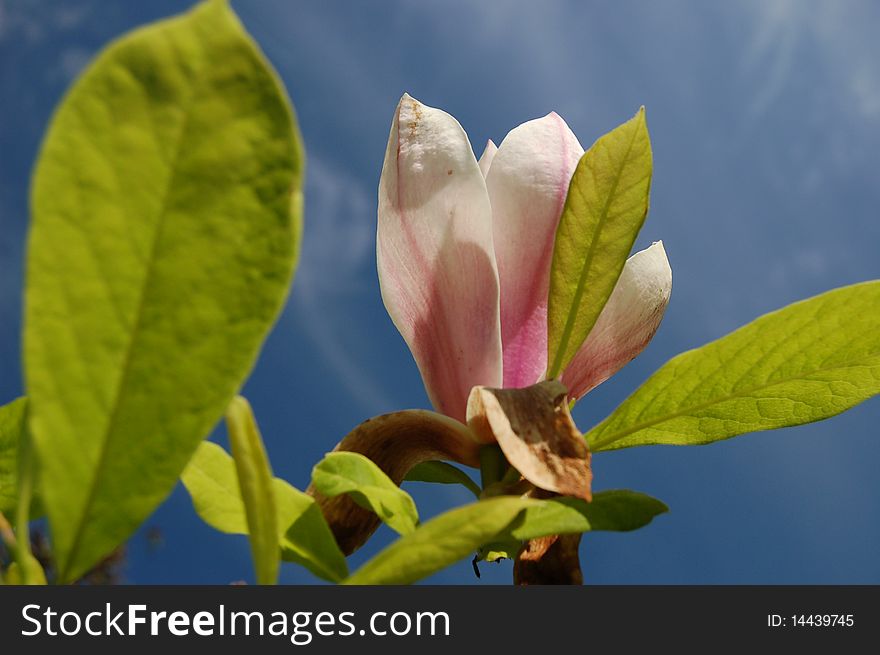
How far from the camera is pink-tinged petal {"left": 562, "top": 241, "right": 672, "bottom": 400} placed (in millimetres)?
567

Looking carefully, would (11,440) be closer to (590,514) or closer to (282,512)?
(282,512)

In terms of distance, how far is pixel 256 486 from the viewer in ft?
1.04

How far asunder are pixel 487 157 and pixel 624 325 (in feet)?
0.52

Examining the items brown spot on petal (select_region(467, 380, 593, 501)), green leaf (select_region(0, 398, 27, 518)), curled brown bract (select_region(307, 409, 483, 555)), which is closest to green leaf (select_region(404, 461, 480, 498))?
curled brown bract (select_region(307, 409, 483, 555))

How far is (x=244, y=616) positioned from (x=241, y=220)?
0.16 meters

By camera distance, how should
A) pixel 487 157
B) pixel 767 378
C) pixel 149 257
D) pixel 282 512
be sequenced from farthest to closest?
1. pixel 487 157
2. pixel 767 378
3. pixel 282 512
4. pixel 149 257

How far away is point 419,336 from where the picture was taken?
0.54 meters

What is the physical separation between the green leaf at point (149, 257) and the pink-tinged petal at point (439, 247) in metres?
0.23

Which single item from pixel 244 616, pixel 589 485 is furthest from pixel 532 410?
pixel 244 616

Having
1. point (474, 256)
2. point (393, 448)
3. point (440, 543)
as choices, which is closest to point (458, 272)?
point (474, 256)

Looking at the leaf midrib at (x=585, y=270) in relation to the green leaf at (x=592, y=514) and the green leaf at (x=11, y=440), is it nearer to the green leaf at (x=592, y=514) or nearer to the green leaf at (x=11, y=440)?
the green leaf at (x=592, y=514)

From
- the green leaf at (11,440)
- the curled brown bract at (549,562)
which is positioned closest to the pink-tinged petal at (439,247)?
the curled brown bract at (549,562)

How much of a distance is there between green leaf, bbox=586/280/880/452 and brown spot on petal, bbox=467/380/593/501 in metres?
0.11

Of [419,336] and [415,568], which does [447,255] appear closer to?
[419,336]
